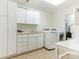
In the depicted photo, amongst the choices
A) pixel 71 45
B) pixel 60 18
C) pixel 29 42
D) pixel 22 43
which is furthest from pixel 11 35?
pixel 60 18

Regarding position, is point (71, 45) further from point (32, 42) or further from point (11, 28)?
point (32, 42)

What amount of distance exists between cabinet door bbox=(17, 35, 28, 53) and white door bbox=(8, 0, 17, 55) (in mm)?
219

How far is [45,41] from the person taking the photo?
4.44 metres

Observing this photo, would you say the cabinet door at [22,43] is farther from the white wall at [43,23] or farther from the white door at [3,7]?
the white door at [3,7]

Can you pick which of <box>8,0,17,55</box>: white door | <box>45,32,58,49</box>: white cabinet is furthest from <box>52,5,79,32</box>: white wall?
<box>8,0,17,55</box>: white door

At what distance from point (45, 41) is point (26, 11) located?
5.99ft

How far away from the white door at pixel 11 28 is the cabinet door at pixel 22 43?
0.22 m

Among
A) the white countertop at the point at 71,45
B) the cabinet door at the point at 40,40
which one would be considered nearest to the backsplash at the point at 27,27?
the cabinet door at the point at 40,40

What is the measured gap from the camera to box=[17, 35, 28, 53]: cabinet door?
10.8 feet

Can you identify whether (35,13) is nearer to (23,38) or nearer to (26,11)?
(26,11)

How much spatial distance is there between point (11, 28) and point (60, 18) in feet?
11.0

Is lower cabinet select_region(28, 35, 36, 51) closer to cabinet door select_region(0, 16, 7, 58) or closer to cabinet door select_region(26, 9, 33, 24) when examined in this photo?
cabinet door select_region(26, 9, 33, 24)

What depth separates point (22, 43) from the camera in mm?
3430

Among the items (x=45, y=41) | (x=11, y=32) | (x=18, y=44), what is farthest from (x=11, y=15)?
(x=45, y=41)
